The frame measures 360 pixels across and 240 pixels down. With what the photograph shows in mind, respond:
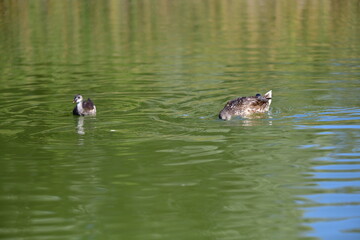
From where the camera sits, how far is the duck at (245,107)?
1520 centimetres

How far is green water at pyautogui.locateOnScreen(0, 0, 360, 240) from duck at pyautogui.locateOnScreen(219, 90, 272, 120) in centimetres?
20

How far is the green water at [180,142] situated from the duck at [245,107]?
0.20m

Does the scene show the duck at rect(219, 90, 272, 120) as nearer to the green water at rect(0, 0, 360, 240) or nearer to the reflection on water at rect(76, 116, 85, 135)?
the green water at rect(0, 0, 360, 240)

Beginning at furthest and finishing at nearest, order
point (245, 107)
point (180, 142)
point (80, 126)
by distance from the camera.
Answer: point (245, 107) < point (80, 126) < point (180, 142)

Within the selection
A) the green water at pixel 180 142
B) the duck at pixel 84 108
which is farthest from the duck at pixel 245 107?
the duck at pixel 84 108

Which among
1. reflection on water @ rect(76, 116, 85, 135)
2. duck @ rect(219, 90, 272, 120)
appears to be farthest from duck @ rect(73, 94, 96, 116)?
duck @ rect(219, 90, 272, 120)

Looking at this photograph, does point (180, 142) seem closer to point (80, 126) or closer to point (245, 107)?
point (245, 107)

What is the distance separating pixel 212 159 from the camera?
12.5 metres

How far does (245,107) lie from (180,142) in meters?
2.40

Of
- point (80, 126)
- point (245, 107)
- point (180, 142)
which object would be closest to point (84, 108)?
point (80, 126)

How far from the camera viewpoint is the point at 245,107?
1545 centimetres

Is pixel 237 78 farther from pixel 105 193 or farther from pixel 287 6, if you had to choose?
pixel 287 6

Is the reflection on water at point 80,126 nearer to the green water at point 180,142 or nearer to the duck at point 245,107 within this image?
the green water at point 180,142

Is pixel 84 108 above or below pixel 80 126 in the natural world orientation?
above
